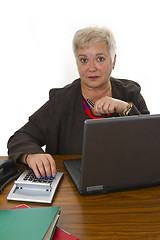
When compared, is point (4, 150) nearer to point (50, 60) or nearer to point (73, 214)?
point (50, 60)

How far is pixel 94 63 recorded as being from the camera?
5.14 feet

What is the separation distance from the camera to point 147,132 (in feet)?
3.01

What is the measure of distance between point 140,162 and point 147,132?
0.43 ft

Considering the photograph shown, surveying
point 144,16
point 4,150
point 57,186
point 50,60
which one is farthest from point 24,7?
point 57,186

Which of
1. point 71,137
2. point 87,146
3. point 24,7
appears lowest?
point 71,137

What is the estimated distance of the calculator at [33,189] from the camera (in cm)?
98

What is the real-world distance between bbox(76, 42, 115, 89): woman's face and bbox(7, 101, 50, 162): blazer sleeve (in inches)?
12.6

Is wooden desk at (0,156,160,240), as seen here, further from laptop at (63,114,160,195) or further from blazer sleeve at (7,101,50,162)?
blazer sleeve at (7,101,50,162)

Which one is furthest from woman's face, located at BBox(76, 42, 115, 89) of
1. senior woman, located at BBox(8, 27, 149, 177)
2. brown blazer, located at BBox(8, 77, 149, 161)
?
brown blazer, located at BBox(8, 77, 149, 161)

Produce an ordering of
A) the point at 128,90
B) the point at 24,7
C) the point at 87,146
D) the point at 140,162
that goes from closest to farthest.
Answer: the point at 87,146
the point at 140,162
the point at 128,90
the point at 24,7

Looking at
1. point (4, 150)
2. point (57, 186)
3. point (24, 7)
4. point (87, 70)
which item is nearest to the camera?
point (57, 186)

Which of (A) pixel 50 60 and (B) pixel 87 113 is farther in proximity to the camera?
(A) pixel 50 60

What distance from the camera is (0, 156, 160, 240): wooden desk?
815 mm

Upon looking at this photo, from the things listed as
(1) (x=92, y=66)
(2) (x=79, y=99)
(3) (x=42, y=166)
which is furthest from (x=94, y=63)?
(3) (x=42, y=166)
